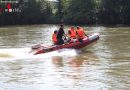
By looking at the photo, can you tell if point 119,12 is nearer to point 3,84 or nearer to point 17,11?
point 17,11

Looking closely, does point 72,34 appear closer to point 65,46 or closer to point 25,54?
point 65,46

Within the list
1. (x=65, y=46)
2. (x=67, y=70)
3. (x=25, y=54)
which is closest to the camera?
(x=67, y=70)

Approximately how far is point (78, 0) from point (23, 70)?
42.5m

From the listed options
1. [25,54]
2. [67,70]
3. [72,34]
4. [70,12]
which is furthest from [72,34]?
[70,12]

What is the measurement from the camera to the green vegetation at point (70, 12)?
56844mm

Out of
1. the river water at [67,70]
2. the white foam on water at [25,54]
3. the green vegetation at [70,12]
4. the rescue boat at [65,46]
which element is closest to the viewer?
the river water at [67,70]

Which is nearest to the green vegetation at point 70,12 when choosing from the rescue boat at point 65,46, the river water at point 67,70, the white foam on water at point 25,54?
the river water at point 67,70

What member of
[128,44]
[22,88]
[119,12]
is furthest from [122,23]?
[22,88]

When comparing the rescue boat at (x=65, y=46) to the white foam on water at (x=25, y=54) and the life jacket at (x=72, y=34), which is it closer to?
the white foam on water at (x=25, y=54)

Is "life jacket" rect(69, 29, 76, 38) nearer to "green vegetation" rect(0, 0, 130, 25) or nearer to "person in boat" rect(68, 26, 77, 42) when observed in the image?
"person in boat" rect(68, 26, 77, 42)

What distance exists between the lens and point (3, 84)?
14211 millimetres

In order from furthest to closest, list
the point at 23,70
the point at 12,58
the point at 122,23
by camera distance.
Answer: the point at 122,23
the point at 12,58
the point at 23,70

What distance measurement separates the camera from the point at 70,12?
59281mm

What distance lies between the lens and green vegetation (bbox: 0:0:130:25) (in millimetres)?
56844
